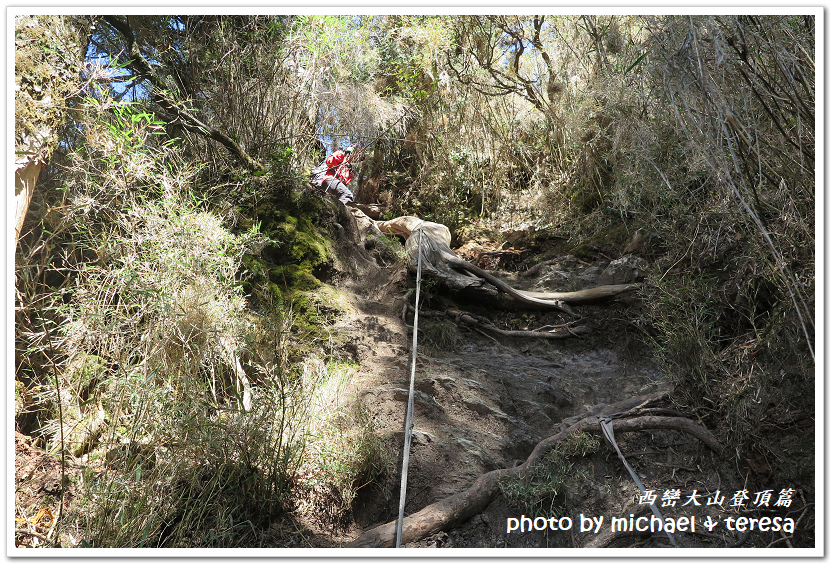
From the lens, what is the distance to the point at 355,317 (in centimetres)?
381

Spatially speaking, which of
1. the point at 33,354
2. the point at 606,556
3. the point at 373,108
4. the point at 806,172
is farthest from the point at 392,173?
the point at 606,556

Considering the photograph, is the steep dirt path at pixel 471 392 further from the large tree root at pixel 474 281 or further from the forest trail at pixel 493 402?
the large tree root at pixel 474 281

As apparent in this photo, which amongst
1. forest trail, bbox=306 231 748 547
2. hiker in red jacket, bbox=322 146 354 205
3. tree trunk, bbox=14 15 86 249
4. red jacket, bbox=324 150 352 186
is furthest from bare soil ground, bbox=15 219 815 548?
tree trunk, bbox=14 15 86 249

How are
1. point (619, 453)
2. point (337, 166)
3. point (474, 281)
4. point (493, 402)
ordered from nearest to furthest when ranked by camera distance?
point (619, 453)
point (493, 402)
point (474, 281)
point (337, 166)

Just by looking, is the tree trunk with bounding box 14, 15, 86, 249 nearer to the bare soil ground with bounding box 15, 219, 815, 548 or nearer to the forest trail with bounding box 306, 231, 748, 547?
the bare soil ground with bounding box 15, 219, 815, 548

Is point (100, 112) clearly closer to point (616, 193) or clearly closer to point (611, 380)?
point (611, 380)

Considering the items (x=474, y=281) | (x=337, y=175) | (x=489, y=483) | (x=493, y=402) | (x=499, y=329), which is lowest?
(x=489, y=483)

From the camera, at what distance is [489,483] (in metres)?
2.36

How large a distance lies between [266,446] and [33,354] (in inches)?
54.7

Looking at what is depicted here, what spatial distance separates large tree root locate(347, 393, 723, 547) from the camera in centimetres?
211

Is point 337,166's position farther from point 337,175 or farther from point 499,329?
point 499,329

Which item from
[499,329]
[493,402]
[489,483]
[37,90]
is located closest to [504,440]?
[493,402]

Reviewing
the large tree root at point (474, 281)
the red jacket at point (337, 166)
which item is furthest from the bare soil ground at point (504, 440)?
the red jacket at point (337, 166)

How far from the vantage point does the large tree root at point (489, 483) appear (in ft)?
6.93
